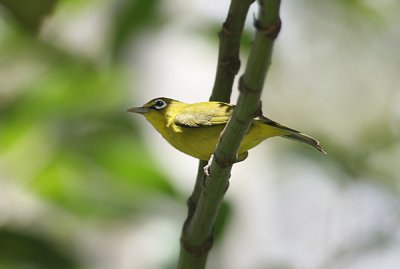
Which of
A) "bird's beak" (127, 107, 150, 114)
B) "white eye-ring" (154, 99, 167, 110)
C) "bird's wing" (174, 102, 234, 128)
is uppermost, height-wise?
"white eye-ring" (154, 99, 167, 110)

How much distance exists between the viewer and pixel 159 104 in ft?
12.4

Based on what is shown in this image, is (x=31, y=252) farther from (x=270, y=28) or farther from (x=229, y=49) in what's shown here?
(x=270, y=28)

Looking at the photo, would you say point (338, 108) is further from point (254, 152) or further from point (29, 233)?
point (29, 233)

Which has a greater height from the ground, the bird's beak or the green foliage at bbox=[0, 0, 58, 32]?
the bird's beak

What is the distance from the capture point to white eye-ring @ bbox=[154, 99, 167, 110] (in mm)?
3771

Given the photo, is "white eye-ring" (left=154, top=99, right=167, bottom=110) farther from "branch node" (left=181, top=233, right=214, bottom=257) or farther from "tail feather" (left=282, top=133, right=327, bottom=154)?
"branch node" (left=181, top=233, right=214, bottom=257)

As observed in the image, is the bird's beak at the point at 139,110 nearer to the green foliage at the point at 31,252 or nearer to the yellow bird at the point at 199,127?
the yellow bird at the point at 199,127

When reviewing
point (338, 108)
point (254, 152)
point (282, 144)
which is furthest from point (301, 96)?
point (254, 152)

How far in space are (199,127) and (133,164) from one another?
35 cm

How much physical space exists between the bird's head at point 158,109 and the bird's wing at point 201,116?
0.19m

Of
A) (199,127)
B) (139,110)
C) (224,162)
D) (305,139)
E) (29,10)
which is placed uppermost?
(139,110)

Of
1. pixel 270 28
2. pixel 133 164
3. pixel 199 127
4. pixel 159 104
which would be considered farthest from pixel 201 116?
pixel 270 28

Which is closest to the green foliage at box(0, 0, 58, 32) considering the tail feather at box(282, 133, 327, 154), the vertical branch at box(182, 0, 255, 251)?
the vertical branch at box(182, 0, 255, 251)

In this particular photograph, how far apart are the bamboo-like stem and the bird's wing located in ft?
2.21
